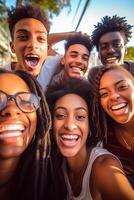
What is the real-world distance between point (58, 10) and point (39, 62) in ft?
24.4

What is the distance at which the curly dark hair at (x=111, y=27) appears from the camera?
511 cm

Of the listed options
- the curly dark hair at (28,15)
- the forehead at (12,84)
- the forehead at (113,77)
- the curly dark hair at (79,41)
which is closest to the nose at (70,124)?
the forehead at (12,84)

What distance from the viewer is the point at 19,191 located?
2.56 metres

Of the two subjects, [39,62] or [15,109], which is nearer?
[15,109]

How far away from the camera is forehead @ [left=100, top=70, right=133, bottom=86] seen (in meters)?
3.24

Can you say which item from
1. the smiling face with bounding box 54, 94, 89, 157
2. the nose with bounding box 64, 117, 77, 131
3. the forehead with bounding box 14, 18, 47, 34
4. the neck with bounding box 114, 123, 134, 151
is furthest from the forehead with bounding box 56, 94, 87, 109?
the forehead with bounding box 14, 18, 47, 34

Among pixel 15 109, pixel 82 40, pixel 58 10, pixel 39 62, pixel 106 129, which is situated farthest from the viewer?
pixel 58 10

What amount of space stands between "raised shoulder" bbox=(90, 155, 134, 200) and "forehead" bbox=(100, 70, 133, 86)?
105 cm

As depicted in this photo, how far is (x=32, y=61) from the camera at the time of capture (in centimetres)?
380

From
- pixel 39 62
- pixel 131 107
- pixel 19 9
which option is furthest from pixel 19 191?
pixel 19 9

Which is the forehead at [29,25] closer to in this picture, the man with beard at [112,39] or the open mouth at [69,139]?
the man with beard at [112,39]

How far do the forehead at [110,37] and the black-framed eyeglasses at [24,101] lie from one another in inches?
109

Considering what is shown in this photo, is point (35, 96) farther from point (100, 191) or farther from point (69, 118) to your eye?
point (100, 191)

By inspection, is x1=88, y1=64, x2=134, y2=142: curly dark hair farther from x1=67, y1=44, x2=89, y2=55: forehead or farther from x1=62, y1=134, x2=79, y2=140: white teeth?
x1=67, y1=44, x2=89, y2=55: forehead
